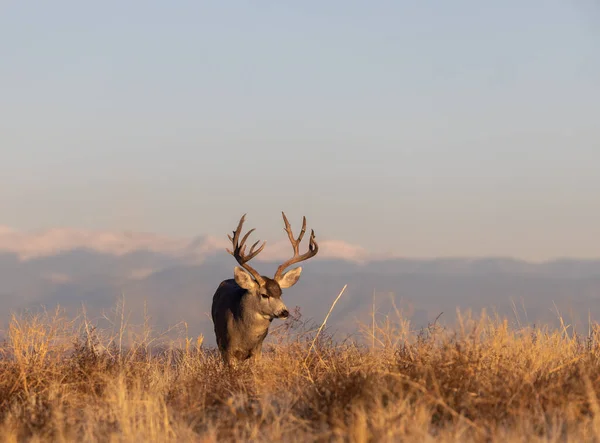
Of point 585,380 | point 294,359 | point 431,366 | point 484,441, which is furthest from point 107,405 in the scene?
point 585,380

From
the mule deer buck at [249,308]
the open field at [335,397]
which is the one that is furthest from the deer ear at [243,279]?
the open field at [335,397]

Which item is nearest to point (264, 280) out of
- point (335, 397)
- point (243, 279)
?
point (243, 279)

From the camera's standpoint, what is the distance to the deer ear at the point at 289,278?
15.3m

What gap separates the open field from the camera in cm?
762

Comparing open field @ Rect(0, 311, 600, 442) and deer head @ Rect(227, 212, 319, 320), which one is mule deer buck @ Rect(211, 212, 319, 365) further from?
open field @ Rect(0, 311, 600, 442)

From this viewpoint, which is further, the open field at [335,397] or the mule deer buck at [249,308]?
the mule deer buck at [249,308]

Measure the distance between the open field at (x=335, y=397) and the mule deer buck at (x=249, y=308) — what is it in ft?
10.8

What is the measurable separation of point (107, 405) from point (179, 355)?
19.1ft

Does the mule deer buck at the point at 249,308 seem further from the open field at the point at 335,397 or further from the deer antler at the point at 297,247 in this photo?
the open field at the point at 335,397

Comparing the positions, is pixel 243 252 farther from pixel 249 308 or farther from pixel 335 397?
pixel 335 397

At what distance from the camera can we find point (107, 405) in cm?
930

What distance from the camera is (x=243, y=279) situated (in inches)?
583

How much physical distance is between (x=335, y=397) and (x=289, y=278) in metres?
7.18

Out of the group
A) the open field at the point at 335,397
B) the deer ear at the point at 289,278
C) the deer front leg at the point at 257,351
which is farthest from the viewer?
the deer ear at the point at 289,278
